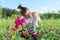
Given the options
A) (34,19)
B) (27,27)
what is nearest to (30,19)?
(34,19)

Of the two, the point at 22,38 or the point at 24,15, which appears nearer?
the point at 22,38

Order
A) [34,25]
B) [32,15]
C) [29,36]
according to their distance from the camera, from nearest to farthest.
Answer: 1. [29,36]
2. [34,25]
3. [32,15]

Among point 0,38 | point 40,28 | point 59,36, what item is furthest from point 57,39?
point 0,38

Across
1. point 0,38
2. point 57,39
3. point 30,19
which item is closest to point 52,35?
point 57,39

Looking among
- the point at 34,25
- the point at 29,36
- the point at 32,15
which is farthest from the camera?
the point at 32,15

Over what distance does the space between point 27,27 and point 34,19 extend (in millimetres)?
342

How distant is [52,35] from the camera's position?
3762 mm

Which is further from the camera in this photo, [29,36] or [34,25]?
[34,25]

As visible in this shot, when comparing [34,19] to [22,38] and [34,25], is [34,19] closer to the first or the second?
[34,25]

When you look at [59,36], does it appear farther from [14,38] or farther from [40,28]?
[14,38]

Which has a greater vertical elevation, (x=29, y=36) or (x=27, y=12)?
(x=27, y=12)

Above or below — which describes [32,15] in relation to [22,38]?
above

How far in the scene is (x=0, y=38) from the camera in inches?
149

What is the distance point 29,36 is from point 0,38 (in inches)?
23.0
